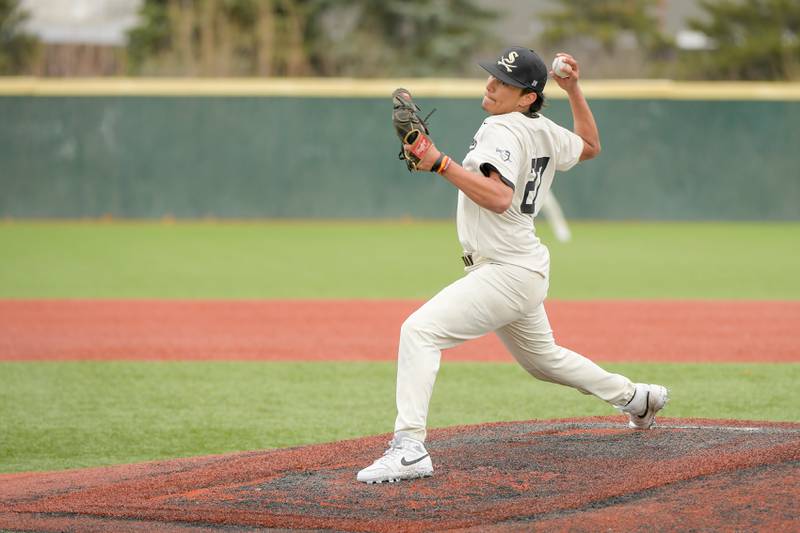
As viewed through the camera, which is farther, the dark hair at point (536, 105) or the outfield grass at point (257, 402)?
the outfield grass at point (257, 402)

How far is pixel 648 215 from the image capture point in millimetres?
23891

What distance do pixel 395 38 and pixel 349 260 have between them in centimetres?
1732

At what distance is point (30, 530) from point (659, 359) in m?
5.89

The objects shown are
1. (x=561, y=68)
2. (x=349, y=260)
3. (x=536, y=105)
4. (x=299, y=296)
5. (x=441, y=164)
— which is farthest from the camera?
(x=349, y=260)

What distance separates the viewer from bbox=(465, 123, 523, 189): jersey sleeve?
193 inches

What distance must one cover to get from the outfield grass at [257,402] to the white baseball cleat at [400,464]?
5.26 feet

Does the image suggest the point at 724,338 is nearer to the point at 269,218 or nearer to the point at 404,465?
the point at 404,465

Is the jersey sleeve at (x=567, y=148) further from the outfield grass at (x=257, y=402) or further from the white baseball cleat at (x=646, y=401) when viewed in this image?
the outfield grass at (x=257, y=402)

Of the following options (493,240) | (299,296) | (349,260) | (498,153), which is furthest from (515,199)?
(349,260)

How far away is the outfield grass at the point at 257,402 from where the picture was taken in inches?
257

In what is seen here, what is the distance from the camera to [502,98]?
5.23 metres

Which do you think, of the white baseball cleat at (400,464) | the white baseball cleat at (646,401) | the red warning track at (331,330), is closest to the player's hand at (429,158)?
the white baseball cleat at (400,464)

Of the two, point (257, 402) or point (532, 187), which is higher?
point (532, 187)

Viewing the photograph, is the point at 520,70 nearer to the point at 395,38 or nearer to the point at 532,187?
the point at 532,187
